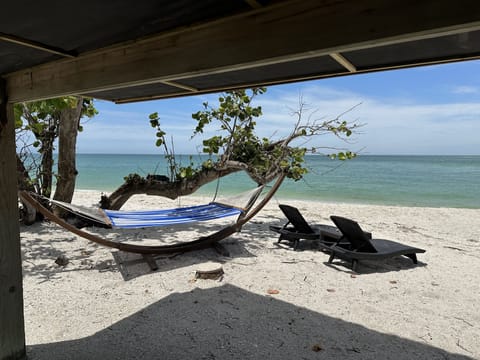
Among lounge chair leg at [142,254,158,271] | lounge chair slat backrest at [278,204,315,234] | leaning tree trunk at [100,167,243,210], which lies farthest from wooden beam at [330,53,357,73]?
leaning tree trunk at [100,167,243,210]

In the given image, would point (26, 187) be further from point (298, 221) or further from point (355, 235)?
point (355, 235)

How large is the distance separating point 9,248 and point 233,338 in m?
1.50

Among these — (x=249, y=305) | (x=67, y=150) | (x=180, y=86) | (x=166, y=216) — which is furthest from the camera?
(x=67, y=150)

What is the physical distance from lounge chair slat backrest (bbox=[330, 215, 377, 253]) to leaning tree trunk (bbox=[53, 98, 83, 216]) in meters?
4.50

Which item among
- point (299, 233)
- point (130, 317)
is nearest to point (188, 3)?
point (130, 317)

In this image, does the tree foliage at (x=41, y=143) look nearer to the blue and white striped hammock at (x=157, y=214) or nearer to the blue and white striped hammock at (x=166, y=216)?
the blue and white striped hammock at (x=157, y=214)

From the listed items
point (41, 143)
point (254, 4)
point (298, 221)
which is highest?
point (254, 4)

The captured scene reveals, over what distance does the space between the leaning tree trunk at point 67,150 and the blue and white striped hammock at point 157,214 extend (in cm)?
182

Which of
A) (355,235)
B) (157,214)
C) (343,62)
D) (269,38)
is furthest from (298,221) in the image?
(269,38)

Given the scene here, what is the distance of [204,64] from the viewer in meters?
1.16

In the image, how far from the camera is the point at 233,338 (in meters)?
2.25

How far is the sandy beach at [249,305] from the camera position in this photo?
2.14 m

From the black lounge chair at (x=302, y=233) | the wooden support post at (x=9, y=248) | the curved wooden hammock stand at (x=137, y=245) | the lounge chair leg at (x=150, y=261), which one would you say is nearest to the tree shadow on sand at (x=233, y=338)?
the wooden support post at (x=9, y=248)

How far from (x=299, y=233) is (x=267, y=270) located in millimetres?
1133
